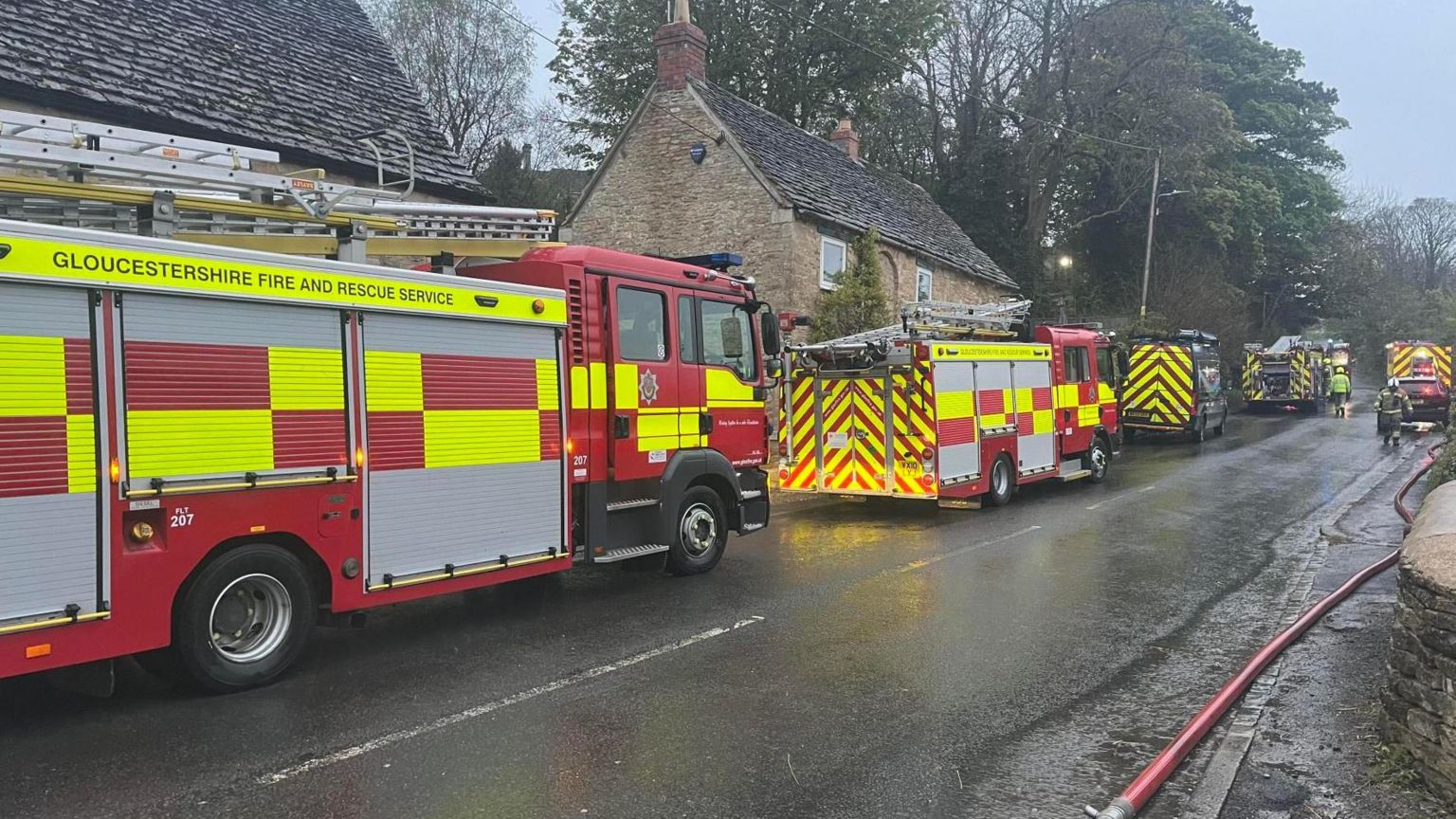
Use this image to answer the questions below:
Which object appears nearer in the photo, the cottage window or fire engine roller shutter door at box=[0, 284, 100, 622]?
fire engine roller shutter door at box=[0, 284, 100, 622]

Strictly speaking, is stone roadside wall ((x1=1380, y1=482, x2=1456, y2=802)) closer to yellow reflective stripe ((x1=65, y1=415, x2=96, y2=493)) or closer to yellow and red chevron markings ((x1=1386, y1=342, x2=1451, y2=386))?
yellow reflective stripe ((x1=65, y1=415, x2=96, y2=493))

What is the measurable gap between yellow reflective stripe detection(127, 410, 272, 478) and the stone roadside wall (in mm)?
5726

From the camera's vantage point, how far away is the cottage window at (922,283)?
24781 mm

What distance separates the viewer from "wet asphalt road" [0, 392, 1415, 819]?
4055 millimetres

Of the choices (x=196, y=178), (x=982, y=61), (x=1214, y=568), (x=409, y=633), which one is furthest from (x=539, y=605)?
(x=982, y=61)

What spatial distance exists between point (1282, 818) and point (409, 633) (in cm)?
528

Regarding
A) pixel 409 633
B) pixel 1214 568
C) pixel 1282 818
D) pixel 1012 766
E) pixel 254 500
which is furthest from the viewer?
pixel 1214 568

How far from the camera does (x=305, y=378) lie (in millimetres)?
5582

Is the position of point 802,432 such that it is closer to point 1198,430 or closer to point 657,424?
point 657,424

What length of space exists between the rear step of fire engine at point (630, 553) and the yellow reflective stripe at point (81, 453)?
11.7 feet

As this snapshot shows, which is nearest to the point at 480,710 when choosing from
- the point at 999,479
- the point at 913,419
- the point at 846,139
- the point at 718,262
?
the point at 718,262

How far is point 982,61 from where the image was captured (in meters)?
40.5

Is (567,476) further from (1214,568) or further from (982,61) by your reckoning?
(982,61)

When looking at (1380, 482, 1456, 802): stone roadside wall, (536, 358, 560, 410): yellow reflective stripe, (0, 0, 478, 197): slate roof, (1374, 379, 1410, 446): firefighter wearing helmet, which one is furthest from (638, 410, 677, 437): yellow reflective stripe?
(1374, 379, 1410, 446): firefighter wearing helmet
